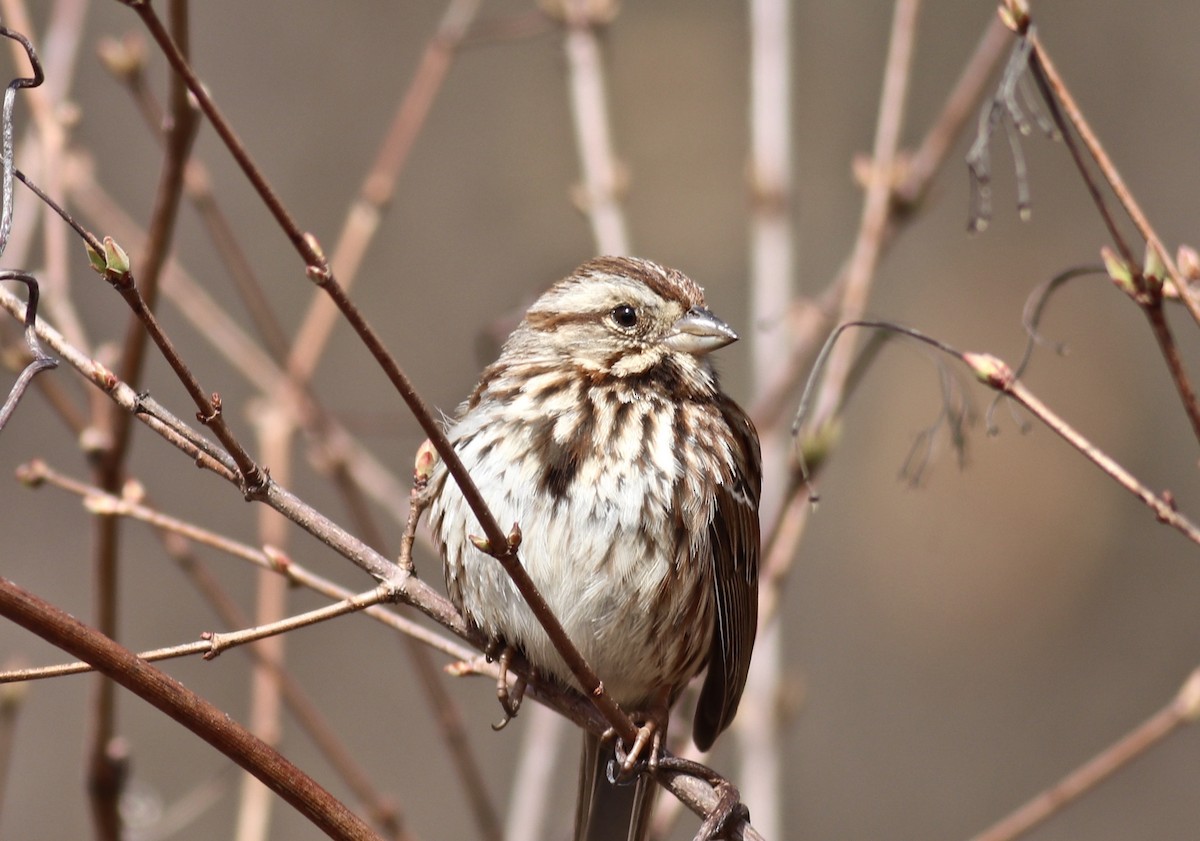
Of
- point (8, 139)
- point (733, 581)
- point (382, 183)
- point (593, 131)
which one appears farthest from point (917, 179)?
point (8, 139)

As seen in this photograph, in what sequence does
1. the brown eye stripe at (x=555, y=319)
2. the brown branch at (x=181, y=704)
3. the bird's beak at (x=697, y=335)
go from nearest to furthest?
the brown branch at (x=181, y=704), the bird's beak at (x=697, y=335), the brown eye stripe at (x=555, y=319)

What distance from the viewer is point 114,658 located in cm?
190

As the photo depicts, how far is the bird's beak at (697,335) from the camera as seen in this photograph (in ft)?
11.5

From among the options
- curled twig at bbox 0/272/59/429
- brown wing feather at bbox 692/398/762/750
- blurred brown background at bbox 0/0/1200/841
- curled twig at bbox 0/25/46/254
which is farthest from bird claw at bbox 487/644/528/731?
blurred brown background at bbox 0/0/1200/841

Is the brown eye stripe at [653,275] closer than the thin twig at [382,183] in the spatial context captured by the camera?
Yes

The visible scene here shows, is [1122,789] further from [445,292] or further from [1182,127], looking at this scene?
[445,292]

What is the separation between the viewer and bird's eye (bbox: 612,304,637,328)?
11.7ft

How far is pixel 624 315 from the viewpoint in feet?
11.7

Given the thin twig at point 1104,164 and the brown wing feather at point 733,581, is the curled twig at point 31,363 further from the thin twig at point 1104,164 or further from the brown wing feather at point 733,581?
the brown wing feather at point 733,581

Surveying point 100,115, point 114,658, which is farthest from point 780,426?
point 100,115

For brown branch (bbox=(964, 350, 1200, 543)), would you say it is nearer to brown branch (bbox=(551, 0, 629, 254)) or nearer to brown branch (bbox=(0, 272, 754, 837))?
brown branch (bbox=(0, 272, 754, 837))

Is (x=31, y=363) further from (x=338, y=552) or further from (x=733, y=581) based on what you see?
(x=733, y=581)

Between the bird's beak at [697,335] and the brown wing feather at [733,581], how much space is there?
141 mm

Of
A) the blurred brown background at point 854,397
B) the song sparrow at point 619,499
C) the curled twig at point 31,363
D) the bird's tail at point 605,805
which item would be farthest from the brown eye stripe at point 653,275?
the blurred brown background at point 854,397
